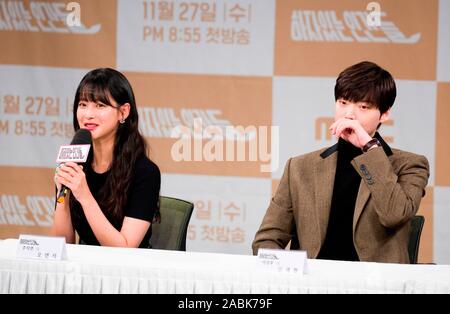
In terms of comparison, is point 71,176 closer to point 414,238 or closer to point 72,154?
point 72,154

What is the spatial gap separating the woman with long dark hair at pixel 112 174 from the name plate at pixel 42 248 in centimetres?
56

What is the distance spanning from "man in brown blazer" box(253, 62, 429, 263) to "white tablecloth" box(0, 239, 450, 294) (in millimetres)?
456

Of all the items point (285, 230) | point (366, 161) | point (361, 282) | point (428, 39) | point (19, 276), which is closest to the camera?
point (361, 282)

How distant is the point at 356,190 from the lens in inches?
100.0

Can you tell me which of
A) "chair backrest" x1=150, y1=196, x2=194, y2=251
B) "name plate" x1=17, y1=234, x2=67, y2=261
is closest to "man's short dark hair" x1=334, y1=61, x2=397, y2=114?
"chair backrest" x1=150, y1=196, x2=194, y2=251

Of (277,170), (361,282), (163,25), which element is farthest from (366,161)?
(163,25)

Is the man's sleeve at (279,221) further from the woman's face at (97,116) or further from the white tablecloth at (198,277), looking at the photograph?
the woman's face at (97,116)

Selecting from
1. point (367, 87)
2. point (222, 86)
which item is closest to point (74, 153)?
point (367, 87)

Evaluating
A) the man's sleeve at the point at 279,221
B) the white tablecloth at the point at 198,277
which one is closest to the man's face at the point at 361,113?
the man's sleeve at the point at 279,221

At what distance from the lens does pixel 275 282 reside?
1.83m

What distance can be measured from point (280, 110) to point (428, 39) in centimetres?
88

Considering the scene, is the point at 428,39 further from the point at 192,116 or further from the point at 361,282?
the point at 361,282

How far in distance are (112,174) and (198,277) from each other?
3.14ft

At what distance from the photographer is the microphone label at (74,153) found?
7.89 feet
